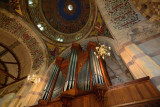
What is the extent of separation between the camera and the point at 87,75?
4578mm

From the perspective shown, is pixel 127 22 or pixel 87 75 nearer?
pixel 87 75

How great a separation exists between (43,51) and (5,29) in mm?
3049

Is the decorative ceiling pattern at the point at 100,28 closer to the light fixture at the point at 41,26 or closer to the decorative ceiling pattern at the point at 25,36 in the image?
the light fixture at the point at 41,26

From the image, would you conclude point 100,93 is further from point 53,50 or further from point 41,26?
point 41,26

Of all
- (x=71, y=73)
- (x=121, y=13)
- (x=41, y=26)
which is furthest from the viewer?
(x=41, y=26)

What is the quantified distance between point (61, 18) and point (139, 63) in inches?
317

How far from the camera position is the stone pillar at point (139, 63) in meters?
3.04

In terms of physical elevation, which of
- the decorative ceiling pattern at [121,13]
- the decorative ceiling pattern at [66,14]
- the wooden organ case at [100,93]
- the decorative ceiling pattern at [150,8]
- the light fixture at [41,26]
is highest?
the decorative ceiling pattern at [66,14]

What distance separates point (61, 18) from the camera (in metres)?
9.69

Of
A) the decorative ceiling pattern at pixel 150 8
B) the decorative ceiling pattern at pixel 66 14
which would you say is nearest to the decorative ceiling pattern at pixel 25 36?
the decorative ceiling pattern at pixel 66 14

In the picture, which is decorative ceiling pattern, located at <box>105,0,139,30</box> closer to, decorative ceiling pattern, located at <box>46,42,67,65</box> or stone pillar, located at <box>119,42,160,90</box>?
stone pillar, located at <box>119,42,160,90</box>

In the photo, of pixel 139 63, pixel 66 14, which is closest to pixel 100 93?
pixel 139 63

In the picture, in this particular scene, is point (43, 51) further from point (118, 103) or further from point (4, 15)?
point (118, 103)

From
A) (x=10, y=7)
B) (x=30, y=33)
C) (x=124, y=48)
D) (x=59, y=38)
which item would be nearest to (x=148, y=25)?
(x=124, y=48)
